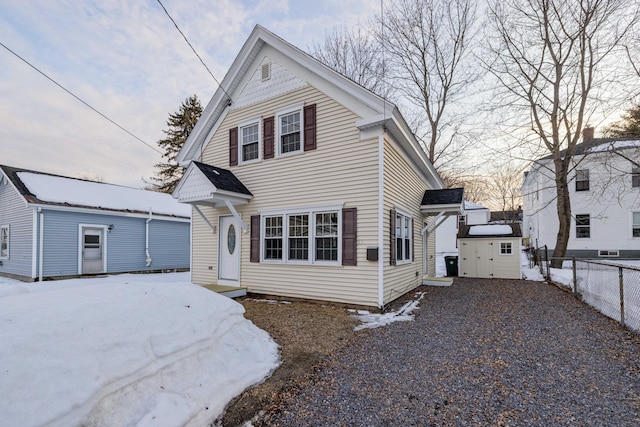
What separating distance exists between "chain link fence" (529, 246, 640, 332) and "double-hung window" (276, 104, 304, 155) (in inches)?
279

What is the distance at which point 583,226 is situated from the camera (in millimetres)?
18609

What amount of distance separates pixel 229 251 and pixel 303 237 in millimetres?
2820

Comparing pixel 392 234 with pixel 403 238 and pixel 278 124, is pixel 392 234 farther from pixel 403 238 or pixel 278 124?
pixel 278 124

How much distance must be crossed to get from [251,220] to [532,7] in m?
15.7

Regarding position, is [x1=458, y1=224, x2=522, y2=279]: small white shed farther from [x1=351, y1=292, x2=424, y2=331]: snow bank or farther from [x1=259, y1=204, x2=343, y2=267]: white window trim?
[x1=259, y1=204, x2=343, y2=267]: white window trim

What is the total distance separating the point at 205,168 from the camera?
8398 mm

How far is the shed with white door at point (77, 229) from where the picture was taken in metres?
11.5

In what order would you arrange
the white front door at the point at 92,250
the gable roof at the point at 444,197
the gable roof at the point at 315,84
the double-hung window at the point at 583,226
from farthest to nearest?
1. the double-hung window at the point at 583,226
2. the white front door at the point at 92,250
3. the gable roof at the point at 444,197
4. the gable roof at the point at 315,84

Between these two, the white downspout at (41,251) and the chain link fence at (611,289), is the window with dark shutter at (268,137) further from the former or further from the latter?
the white downspout at (41,251)

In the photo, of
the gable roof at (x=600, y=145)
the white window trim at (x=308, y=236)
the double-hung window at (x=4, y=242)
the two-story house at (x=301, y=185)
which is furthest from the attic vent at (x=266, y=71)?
the gable roof at (x=600, y=145)

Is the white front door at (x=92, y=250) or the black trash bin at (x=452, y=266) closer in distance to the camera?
the white front door at (x=92, y=250)

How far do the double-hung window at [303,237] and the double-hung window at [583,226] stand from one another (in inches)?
747

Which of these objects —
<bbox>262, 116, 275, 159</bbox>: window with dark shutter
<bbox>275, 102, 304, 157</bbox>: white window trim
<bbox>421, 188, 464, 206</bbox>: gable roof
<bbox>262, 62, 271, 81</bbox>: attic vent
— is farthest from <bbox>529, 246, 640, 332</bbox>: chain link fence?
<bbox>262, 62, 271, 81</bbox>: attic vent

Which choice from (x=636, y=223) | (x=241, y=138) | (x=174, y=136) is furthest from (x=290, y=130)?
(x=174, y=136)
